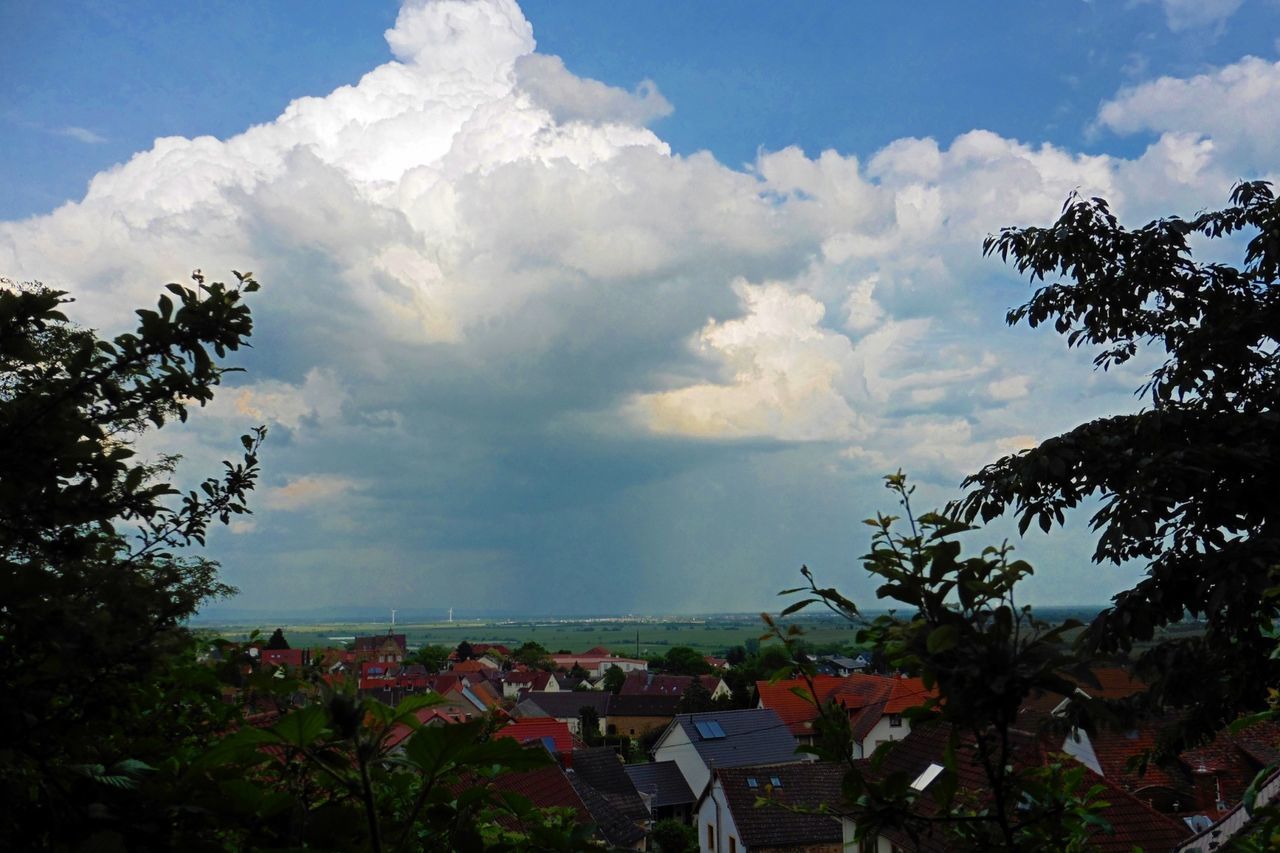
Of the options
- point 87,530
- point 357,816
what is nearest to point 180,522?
point 87,530

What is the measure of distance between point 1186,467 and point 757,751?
145 ft

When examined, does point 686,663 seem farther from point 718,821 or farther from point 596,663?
point 718,821

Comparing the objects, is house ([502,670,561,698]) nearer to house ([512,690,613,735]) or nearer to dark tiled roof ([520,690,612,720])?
dark tiled roof ([520,690,612,720])

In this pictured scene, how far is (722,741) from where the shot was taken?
150ft

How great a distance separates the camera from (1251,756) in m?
9.78

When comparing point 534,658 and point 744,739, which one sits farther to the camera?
point 534,658

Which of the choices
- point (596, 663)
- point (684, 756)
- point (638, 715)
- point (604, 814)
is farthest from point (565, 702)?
point (604, 814)

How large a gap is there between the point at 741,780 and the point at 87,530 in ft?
79.6

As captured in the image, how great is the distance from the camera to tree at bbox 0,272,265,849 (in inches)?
61.5

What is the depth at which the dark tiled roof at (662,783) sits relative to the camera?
43531mm

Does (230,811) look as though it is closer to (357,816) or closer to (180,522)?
(357,816)

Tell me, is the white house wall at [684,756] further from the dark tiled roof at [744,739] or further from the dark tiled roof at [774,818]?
the dark tiled roof at [774,818]

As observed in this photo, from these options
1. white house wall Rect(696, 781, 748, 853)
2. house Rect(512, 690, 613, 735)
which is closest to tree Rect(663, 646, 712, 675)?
house Rect(512, 690, 613, 735)

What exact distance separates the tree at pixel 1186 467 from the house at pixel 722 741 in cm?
4071
